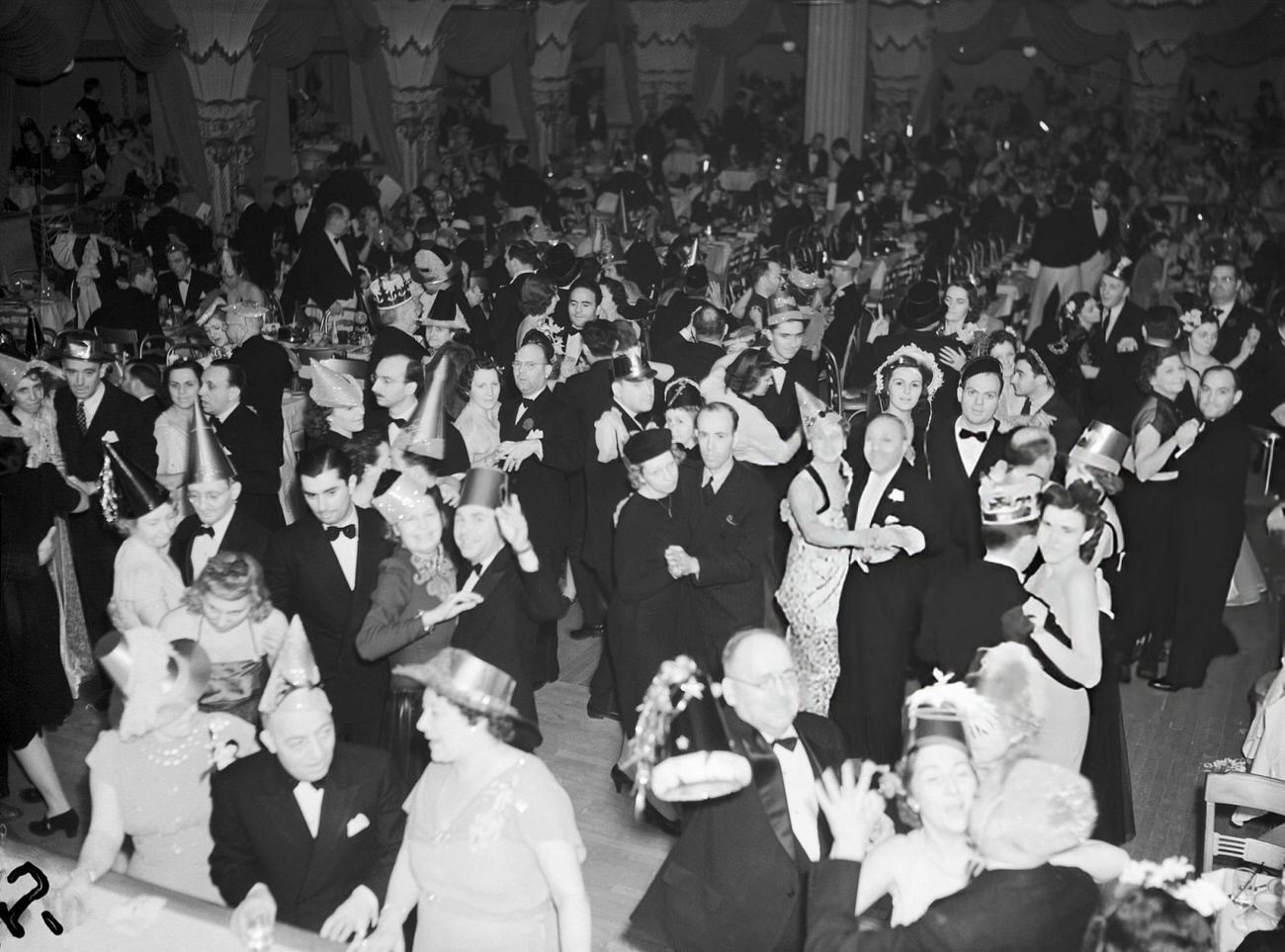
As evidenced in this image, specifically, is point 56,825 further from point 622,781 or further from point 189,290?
point 189,290

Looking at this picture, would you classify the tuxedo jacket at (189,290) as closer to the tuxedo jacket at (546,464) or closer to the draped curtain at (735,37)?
the tuxedo jacket at (546,464)

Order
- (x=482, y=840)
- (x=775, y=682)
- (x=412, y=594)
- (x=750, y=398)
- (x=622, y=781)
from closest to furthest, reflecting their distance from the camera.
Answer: (x=482, y=840) → (x=775, y=682) → (x=412, y=594) → (x=622, y=781) → (x=750, y=398)

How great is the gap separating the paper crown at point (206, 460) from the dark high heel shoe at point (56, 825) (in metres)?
1.07

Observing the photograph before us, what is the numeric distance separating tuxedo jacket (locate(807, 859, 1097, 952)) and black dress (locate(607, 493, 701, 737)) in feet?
4.68

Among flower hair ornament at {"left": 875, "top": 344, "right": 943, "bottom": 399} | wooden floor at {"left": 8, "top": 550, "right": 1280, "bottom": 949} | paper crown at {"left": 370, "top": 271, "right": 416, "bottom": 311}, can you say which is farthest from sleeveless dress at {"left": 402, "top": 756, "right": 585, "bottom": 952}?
paper crown at {"left": 370, "top": 271, "right": 416, "bottom": 311}

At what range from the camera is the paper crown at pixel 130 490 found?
3254 mm

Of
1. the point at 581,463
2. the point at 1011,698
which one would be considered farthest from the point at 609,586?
the point at 1011,698

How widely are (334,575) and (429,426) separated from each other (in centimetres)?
88

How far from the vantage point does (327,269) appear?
6.75 metres

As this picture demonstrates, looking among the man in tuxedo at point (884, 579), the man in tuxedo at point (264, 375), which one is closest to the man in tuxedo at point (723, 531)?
the man in tuxedo at point (884, 579)

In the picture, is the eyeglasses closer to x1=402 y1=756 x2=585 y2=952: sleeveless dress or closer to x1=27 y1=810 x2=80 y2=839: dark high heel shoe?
x1=402 y1=756 x2=585 y2=952: sleeveless dress

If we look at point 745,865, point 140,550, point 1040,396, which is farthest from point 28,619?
point 1040,396

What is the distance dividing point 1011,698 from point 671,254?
487 centimetres

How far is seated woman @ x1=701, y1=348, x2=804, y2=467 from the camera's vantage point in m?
4.40
